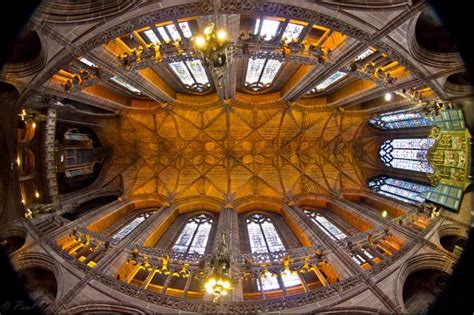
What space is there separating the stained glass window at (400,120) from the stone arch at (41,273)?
1539cm

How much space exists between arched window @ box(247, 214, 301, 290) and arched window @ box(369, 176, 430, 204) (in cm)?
639

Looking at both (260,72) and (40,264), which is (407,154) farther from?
(40,264)

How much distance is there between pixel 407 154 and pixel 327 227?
625 centimetres

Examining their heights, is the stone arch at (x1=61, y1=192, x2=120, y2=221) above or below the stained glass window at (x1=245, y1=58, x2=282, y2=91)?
below

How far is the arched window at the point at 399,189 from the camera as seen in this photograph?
46.3 feet

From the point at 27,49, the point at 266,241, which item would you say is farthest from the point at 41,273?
the point at 266,241

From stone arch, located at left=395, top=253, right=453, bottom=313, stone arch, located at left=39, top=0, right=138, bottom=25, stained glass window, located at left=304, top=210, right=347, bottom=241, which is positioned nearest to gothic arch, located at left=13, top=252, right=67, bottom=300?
stone arch, located at left=39, top=0, right=138, bottom=25

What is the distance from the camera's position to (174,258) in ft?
36.9

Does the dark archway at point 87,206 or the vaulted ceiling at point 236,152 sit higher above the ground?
the vaulted ceiling at point 236,152

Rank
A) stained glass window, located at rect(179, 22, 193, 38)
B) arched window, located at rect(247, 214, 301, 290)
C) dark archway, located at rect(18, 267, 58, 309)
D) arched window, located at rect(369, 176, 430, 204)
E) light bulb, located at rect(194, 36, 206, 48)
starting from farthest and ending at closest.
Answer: arched window, located at rect(369, 176, 430, 204) < stained glass window, located at rect(179, 22, 193, 38) < arched window, located at rect(247, 214, 301, 290) < dark archway, located at rect(18, 267, 58, 309) < light bulb, located at rect(194, 36, 206, 48)

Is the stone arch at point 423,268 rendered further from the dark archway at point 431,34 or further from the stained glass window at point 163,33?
the stained glass window at point 163,33

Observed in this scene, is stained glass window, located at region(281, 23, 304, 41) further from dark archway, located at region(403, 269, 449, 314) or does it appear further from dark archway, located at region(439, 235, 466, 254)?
dark archway, located at region(403, 269, 449, 314)

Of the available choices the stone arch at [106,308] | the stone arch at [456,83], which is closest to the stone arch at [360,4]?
the stone arch at [456,83]

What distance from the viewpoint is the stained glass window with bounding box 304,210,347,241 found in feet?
44.7
